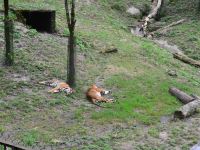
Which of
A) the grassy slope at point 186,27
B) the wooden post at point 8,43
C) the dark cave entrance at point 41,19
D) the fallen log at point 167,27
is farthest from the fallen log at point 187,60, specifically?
the wooden post at point 8,43

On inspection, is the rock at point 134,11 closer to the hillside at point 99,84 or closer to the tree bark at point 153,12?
the tree bark at point 153,12

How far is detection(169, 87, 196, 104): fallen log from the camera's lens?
15939 millimetres

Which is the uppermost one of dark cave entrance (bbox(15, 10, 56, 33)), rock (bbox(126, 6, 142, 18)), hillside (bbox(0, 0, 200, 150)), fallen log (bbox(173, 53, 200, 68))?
dark cave entrance (bbox(15, 10, 56, 33))

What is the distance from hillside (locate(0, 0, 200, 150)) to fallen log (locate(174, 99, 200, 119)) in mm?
229

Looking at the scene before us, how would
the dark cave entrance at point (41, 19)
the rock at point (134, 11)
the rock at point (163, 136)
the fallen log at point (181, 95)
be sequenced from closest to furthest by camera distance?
the rock at point (163, 136)
the fallen log at point (181, 95)
the dark cave entrance at point (41, 19)
the rock at point (134, 11)

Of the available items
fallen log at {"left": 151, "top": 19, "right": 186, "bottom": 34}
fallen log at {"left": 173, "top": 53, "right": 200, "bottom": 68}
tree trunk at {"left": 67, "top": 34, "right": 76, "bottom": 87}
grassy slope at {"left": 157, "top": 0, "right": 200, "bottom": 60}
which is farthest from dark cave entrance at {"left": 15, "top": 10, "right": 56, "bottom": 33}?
fallen log at {"left": 151, "top": 19, "right": 186, "bottom": 34}

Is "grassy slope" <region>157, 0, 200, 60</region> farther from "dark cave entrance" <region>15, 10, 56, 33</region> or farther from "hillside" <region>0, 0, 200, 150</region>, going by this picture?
"dark cave entrance" <region>15, 10, 56, 33</region>

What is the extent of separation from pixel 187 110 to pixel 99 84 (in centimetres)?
379

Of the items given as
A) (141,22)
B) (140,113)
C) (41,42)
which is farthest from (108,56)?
(141,22)

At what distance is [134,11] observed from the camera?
3422cm

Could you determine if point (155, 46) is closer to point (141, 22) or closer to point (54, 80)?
point (141, 22)

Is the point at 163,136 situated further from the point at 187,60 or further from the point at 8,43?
the point at 187,60

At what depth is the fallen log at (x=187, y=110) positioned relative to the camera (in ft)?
47.9

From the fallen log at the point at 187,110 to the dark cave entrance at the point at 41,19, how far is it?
1012cm
